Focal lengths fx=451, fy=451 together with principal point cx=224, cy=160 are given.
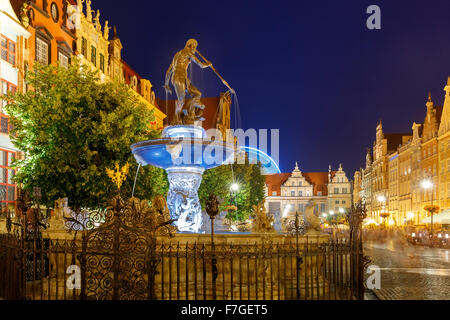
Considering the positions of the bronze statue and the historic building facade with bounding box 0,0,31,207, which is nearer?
the bronze statue

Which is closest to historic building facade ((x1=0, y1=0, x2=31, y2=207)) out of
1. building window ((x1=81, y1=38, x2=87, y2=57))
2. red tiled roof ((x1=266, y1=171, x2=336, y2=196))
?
building window ((x1=81, y1=38, x2=87, y2=57))

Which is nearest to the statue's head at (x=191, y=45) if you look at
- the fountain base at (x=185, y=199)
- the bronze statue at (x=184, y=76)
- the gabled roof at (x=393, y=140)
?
the bronze statue at (x=184, y=76)

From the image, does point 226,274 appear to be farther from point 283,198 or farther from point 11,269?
point 283,198

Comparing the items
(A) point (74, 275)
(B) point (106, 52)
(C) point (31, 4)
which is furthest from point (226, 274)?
(B) point (106, 52)

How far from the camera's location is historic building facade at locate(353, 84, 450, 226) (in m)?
49.2

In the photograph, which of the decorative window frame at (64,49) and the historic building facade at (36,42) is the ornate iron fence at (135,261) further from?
the decorative window frame at (64,49)

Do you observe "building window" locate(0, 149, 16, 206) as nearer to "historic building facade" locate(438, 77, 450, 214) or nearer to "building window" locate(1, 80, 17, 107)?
Answer: "building window" locate(1, 80, 17, 107)

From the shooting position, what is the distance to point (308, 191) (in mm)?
90438

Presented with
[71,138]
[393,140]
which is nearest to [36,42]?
[71,138]

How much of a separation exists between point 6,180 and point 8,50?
21.2 feet

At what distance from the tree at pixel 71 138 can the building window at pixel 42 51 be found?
20.2 feet

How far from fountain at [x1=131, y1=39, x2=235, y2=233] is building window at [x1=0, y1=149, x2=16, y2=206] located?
39.9 feet

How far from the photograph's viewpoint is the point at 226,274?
8523 millimetres
